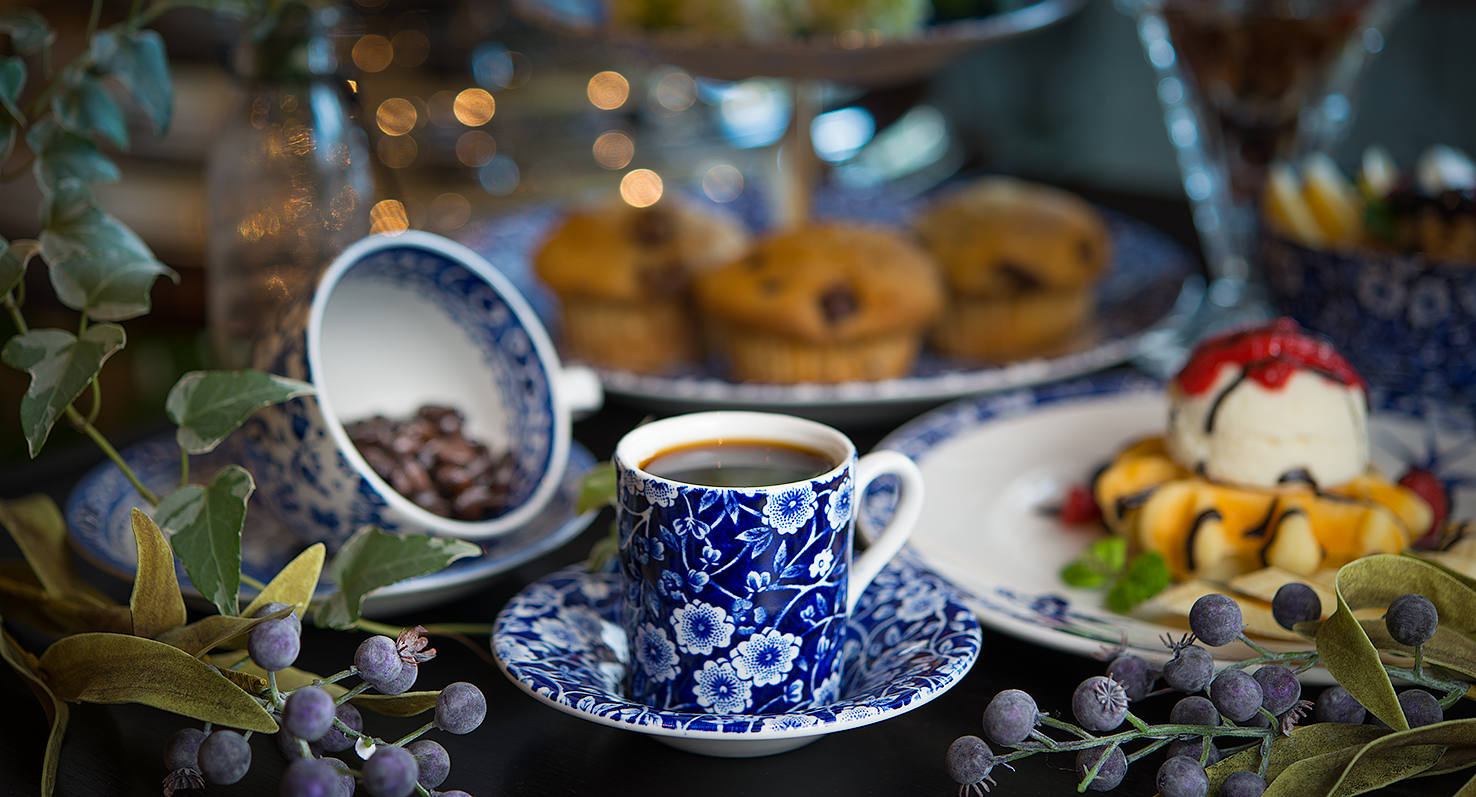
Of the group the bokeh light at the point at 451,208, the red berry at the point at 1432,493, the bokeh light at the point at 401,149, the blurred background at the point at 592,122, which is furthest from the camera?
the bokeh light at the point at 401,149

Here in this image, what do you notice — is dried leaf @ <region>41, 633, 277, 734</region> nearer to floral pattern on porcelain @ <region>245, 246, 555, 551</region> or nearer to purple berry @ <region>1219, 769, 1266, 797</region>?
floral pattern on porcelain @ <region>245, 246, 555, 551</region>

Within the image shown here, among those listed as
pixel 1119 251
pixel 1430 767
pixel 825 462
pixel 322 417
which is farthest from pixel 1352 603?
pixel 1119 251

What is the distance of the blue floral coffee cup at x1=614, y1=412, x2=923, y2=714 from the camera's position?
500mm

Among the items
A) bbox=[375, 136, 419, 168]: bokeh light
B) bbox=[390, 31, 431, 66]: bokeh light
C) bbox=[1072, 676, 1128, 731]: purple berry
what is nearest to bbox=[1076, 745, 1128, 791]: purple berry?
bbox=[1072, 676, 1128, 731]: purple berry

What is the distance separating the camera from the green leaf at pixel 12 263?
0.53 meters

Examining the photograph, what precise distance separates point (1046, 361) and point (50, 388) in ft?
2.43

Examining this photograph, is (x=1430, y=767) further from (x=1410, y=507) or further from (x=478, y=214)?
(x=478, y=214)

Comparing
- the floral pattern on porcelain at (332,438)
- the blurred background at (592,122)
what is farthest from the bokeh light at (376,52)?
the floral pattern on porcelain at (332,438)

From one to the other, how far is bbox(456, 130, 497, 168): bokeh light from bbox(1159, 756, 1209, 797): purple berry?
98.9 inches

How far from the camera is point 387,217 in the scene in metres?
0.83

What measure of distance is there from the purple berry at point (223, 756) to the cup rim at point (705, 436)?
0.61 feet

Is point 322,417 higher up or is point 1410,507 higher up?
point 322,417

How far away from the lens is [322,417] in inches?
24.6

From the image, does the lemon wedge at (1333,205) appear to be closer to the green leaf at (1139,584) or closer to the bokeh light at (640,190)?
the green leaf at (1139,584)
